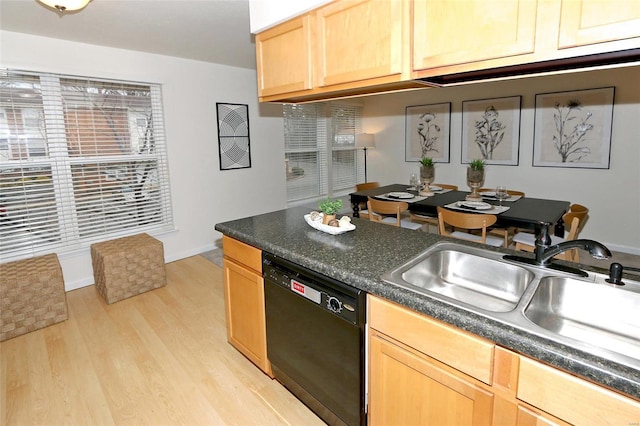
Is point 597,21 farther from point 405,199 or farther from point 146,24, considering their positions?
point 146,24

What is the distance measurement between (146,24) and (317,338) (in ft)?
9.55

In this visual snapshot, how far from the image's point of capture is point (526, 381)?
1011 mm

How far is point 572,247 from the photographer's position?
4.20 ft

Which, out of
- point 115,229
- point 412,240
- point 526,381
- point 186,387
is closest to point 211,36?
point 115,229

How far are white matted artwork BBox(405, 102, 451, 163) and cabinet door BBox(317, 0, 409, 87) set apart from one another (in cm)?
391

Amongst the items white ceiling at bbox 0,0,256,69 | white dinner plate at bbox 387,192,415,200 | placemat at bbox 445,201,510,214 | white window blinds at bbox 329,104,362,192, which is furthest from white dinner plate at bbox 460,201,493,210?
white window blinds at bbox 329,104,362,192

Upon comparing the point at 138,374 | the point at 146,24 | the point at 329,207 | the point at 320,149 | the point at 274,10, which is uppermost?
the point at 146,24

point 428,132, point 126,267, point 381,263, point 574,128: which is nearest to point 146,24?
point 126,267

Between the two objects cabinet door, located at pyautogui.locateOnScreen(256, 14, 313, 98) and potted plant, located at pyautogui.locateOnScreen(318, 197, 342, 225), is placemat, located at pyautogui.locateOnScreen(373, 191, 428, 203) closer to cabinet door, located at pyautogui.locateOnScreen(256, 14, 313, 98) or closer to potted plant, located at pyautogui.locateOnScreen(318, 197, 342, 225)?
potted plant, located at pyautogui.locateOnScreen(318, 197, 342, 225)

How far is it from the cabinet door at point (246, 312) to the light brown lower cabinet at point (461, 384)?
0.81m

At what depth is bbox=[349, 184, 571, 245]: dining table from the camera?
2.80m

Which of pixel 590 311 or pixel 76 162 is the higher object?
pixel 76 162

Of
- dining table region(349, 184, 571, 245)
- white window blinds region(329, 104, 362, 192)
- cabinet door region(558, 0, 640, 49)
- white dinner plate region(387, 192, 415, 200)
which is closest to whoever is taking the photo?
cabinet door region(558, 0, 640, 49)

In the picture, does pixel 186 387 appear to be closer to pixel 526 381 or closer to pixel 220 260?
pixel 526 381
